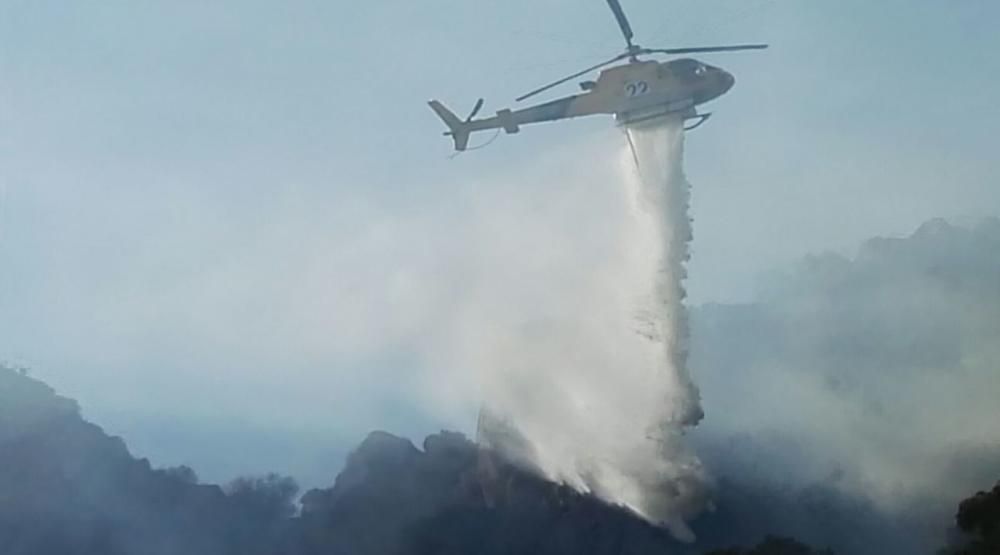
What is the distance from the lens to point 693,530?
88.1 meters

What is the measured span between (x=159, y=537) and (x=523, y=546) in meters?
29.4

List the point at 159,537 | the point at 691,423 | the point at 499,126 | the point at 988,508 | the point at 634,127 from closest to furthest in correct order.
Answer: the point at 988,508, the point at 634,127, the point at 499,126, the point at 691,423, the point at 159,537

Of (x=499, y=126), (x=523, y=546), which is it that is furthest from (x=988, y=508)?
(x=523, y=546)

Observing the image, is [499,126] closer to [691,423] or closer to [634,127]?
[634,127]

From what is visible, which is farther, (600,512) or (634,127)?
(600,512)

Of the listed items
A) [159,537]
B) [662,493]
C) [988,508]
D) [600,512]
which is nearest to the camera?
[988,508]

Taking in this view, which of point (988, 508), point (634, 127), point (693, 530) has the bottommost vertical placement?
point (988, 508)

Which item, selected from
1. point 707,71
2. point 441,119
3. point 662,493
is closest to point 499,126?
point 441,119

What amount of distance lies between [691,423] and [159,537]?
160 ft

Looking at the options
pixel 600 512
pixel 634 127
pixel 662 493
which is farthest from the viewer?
pixel 600 512

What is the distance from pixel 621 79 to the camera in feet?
218

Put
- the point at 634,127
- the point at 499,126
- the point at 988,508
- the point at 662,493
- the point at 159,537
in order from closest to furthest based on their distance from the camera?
the point at 988,508 < the point at 634,127 < the point at 499,126 < the point at 662,493 < the point at 159,537

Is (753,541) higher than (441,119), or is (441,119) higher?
(441,119)

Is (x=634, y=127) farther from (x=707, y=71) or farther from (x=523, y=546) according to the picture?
(x=523, y=546)
